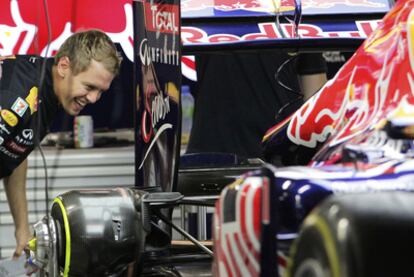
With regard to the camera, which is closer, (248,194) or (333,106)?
(248,194)

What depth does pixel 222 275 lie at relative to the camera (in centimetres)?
176

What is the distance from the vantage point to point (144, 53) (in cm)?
281

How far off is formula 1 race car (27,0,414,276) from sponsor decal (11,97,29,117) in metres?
0.63

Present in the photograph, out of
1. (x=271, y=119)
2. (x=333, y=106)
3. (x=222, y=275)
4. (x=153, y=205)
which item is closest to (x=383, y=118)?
(x=333, y=106)

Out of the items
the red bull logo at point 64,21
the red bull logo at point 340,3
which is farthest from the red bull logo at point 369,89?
the red bull logo at point 64,21

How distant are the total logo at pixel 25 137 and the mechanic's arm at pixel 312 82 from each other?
105cm

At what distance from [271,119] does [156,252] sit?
1806mm

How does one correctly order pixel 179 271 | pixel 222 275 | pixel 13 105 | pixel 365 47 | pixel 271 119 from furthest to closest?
1. pixel 271 119
2. pixel 13 105
3. pixel 179 271
4. pixel 365 47
5. pixel 222 275

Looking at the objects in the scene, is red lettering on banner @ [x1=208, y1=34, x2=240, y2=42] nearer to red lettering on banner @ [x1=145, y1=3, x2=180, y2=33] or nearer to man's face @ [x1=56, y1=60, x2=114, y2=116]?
man's face @ [x1=56, y1=60, x2=114, y2=116]

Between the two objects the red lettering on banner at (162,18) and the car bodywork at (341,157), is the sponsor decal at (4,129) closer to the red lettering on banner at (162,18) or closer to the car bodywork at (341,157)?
the red lettering on banner at (162,18)

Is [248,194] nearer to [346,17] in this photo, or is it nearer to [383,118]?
[383,118]

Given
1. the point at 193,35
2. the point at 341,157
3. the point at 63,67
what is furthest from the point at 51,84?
the point at 341,157

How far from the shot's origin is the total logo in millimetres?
3696

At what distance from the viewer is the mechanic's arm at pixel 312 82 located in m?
3.30
